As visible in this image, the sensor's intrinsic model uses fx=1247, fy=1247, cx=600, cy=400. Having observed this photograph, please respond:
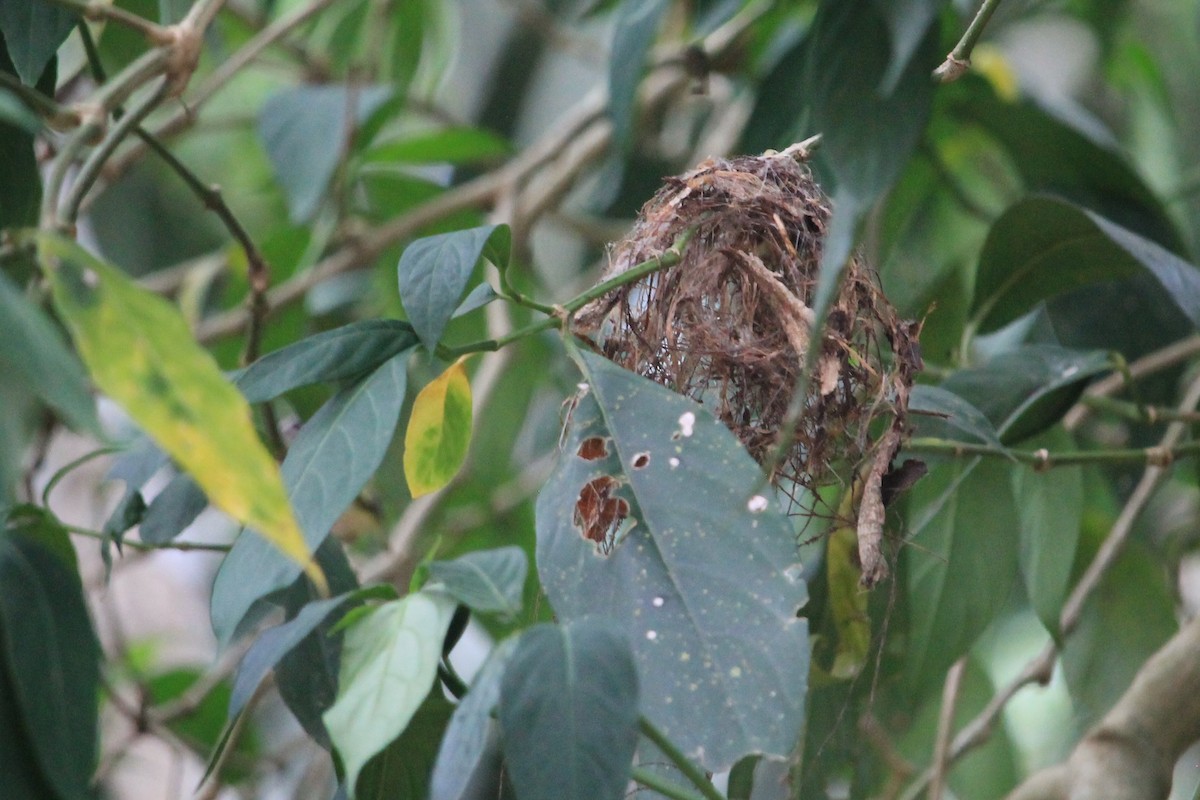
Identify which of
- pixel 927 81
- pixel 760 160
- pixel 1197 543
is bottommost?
pixel 1197 543

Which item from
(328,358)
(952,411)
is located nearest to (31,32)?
(328,358)

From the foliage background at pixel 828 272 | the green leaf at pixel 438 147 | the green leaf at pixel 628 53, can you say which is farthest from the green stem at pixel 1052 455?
the green leaf at pixel 438 147

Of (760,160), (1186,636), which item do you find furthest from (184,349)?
(1186,636)

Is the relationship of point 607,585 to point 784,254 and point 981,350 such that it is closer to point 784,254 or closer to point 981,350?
point 784,254

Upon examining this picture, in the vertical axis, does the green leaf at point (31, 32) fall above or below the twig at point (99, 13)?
below

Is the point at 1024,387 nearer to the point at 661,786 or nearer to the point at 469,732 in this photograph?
the point at 661,786

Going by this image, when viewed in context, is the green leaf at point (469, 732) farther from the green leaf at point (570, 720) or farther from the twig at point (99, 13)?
the twig at point (99, 13)
